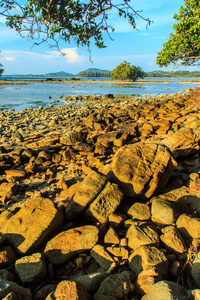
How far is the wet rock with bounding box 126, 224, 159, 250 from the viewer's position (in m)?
2.77

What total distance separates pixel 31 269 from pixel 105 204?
4.90ft

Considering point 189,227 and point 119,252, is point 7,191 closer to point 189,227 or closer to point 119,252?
point 119,252

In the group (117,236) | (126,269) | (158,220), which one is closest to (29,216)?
(117,236)

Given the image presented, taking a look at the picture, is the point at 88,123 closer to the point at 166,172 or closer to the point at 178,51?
the point at 166,172

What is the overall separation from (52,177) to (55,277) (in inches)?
139

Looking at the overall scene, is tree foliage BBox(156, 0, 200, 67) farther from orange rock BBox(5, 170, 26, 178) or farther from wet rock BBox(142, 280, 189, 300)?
wet rock BBox(142, 280, 189, 300)

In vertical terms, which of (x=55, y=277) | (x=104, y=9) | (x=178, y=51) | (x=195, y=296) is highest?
(x=178, y=51)

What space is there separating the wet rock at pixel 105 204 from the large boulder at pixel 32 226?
1.81 ft

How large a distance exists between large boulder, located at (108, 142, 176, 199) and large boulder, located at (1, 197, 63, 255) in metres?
A: 1.43

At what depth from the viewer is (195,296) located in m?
1.66

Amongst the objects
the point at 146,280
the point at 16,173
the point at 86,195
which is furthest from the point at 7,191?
the point at 146,280

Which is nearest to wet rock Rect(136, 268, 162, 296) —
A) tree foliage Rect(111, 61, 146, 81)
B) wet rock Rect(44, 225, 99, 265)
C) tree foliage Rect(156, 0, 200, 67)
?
wet rock Rect(44, 225, 99, 265)

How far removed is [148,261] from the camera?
2.35m

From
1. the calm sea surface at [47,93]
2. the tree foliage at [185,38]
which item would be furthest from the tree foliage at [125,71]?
the tree foliage at [185,38]
